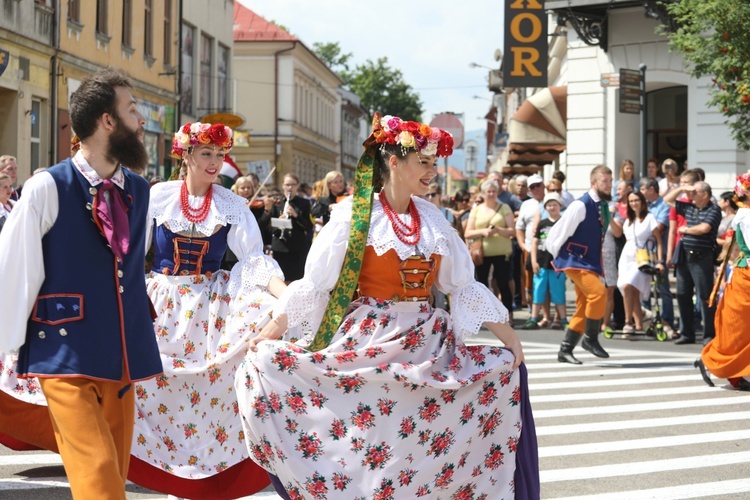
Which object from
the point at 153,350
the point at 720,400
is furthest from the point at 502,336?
the point at 720,400

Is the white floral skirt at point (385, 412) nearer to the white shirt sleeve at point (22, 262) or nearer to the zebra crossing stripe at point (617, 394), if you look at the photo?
the white shirt sleeve at point (22, 262)

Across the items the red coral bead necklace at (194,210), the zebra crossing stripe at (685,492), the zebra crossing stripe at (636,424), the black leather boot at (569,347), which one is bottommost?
the zebra crossing stripe at (685,492)

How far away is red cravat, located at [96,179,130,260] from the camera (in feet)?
14.8

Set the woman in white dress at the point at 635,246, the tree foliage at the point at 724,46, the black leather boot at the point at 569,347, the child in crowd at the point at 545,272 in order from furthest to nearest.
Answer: the child in crowd at the point at 545,272 → the tree foliage at the point at 724,46 → the woman in white dress at the point at 635,246 → the black leather boot at the point at 569,347

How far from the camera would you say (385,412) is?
496 cm

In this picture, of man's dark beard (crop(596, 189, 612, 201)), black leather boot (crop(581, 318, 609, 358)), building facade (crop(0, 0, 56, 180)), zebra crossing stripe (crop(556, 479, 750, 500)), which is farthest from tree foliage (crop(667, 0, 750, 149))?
building facade (crop(0, 0, 56, 180))

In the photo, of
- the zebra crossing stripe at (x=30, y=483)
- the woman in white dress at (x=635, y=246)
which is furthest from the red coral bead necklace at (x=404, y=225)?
the woman in white dress at (x=635, y=246)

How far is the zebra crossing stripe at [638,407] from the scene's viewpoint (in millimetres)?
9289

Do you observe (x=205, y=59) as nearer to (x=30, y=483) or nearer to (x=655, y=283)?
(x=655, y=283)

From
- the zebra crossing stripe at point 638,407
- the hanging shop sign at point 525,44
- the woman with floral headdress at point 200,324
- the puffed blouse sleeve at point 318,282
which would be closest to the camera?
the puffed blouse sleeve at point 318,282

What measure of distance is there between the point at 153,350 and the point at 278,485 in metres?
0.88

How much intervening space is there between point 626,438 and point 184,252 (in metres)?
Result: 3.53

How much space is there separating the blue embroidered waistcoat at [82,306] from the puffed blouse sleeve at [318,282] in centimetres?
86

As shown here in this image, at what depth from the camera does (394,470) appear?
4.91 m
